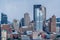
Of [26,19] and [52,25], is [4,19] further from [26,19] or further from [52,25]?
[52,25]

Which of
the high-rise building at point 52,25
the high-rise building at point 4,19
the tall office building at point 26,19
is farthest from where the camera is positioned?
the tall office building at point 26,19

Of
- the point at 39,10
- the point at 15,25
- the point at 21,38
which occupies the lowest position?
the point at 21,38

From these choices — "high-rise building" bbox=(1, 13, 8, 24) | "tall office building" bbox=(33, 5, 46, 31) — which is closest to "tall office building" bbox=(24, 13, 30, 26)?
"tall office building" bbox=(33, 5, 46, 31)

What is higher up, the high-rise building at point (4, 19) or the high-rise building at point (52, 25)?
the high-rise building at point (4, 19)

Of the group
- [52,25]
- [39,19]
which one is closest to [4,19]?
[39,19]

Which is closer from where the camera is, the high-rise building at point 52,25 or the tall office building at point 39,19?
the high-rise building at point 52,25

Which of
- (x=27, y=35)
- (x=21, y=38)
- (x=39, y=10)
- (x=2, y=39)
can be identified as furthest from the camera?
(x=39, y=10)

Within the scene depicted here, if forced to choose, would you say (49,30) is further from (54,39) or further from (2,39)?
(2,39)

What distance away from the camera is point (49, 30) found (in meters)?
11.0

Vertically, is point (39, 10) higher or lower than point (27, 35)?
higher

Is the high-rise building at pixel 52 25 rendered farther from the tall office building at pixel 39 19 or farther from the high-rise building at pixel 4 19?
the high-rise building at pixel 4 19

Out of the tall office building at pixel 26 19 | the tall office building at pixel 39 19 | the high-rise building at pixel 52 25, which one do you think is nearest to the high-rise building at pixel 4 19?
the tall office building at pixel 26 19

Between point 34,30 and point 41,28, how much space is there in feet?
2.42

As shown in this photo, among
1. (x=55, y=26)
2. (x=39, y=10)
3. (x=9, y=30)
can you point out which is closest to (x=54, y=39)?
(x=55, y=26)
